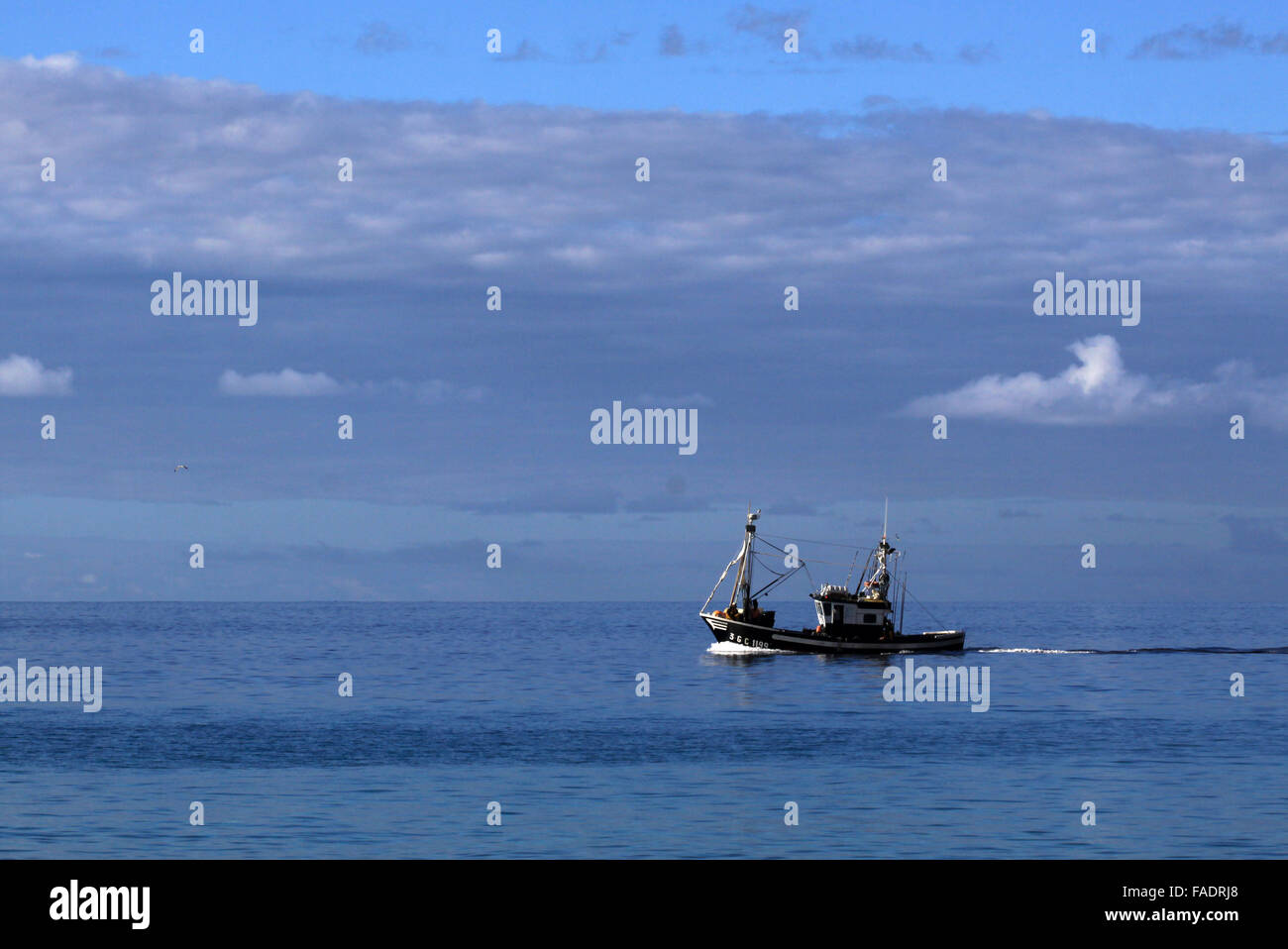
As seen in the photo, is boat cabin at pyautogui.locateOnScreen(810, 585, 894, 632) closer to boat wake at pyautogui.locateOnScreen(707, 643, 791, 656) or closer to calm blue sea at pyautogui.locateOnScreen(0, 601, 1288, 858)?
calm blue sea at pyautogui.locateOnScreen(0, 601, 1288, 858)

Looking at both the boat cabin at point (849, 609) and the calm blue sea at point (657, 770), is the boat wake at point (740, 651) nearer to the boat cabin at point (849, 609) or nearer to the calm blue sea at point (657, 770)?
the boat cabin at point (849, 609)

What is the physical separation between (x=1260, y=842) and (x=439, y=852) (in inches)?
1063

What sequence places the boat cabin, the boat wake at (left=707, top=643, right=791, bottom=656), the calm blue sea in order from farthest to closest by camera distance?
1. the boat wake at (left=707, top=643, right=791, bottom=656)
2. the boat cabin
3. the calm blue sea

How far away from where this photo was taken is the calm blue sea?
1959 inches

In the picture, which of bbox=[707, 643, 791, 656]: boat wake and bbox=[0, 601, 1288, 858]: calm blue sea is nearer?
bbox=[0, 601, 1288, 858]: calm blue sea

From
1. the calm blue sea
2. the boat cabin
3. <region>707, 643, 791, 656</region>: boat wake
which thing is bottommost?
the calm blue sea

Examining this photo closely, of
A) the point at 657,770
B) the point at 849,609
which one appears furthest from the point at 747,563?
the point at 657,770

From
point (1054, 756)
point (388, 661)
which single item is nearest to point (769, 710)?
point (1054, 756)

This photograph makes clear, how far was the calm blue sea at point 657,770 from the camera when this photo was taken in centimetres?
4975

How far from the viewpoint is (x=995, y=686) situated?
4916 inches

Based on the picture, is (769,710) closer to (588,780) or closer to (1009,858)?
(588,780)
